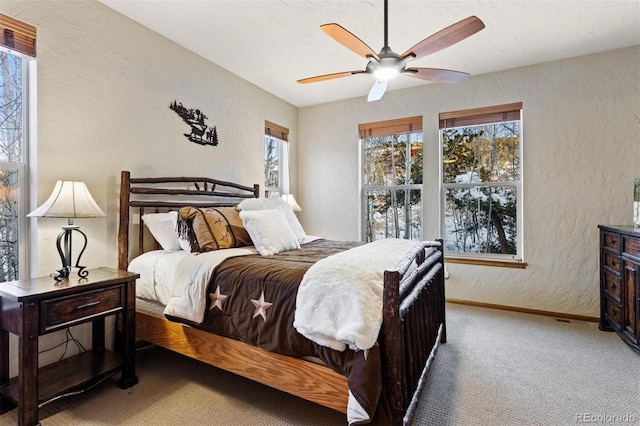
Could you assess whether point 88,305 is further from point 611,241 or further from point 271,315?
point 611,241

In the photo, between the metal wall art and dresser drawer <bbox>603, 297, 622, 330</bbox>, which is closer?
dresser drawer <bbox>603, 297, 622, 330</bbox>

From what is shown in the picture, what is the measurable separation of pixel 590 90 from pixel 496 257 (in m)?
1.97

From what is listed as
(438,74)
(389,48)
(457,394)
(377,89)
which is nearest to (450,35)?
(389,48)

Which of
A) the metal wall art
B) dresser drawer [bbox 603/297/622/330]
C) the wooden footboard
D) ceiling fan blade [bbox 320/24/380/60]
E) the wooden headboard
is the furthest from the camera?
the metal wall art

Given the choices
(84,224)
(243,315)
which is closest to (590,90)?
(243,315)

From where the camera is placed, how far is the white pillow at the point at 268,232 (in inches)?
94.1

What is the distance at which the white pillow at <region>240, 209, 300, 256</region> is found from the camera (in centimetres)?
239

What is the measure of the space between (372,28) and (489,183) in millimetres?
2255

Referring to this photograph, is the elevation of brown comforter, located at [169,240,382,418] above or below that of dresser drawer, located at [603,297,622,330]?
above

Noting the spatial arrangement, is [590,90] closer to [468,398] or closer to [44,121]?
[468,398]

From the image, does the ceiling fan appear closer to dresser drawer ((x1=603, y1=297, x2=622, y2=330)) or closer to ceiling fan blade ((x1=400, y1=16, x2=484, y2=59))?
ceiling fan blade ((x1=400, y1=16, x2=484, y2=59))

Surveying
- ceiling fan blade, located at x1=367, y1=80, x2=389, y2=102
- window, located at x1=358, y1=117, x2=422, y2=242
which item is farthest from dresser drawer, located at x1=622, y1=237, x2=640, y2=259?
ceiling fan blade, located at x1=367, y1=80, x2=389, y2=102

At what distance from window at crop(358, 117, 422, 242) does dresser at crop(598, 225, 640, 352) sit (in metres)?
1.81

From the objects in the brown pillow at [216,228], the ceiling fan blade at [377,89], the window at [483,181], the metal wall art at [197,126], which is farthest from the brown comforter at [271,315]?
the window at [483,181]
